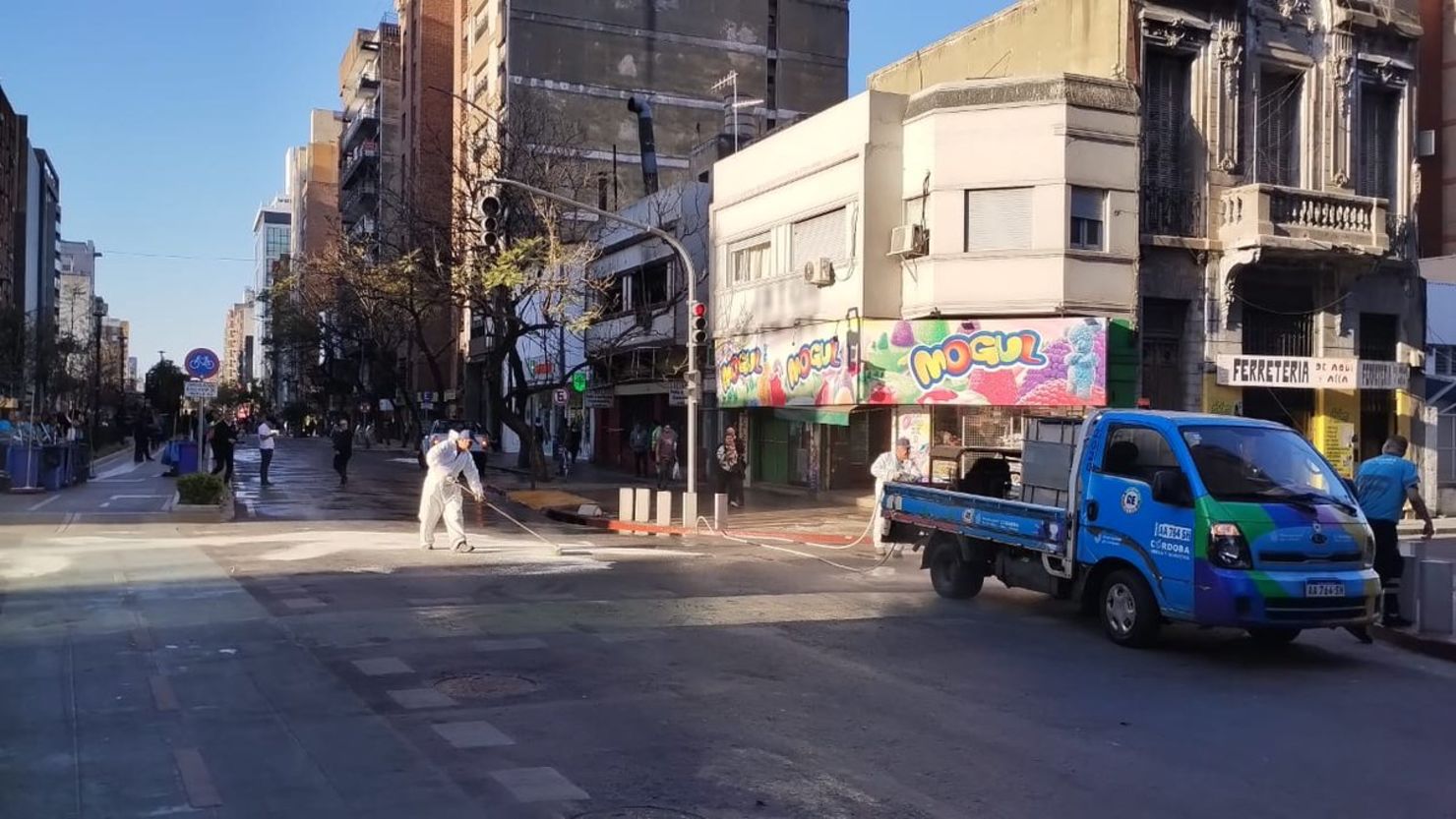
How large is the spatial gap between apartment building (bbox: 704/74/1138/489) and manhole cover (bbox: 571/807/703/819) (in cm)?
1848

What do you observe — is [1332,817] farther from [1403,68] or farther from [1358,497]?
[1403,68]

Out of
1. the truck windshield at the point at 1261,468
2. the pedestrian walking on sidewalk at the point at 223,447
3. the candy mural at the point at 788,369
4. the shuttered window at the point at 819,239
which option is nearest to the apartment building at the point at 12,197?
the pedestrian walking on sidewalk at the point at 223,447

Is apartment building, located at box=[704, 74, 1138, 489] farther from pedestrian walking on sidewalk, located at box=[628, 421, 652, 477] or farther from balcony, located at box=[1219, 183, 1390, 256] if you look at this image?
pedestrian walking on sidewalk, located at box=[628, 421, 652, 477]

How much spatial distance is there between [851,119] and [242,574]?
16.4m

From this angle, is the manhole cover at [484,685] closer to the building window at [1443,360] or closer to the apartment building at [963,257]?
the apartment building at [963,257]

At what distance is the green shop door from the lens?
30.5 meters

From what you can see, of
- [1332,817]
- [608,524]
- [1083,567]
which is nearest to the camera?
[1332,817]

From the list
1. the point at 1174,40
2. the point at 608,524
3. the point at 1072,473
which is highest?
the point at 1174,40

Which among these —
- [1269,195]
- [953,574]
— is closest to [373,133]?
[1269,195]

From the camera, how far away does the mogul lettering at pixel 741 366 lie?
29.7 meters

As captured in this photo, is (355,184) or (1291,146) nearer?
(1291,146)

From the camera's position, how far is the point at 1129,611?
1032 cm

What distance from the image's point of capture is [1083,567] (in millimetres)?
10898

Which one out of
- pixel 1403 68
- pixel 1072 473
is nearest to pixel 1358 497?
pixel 1072 473
